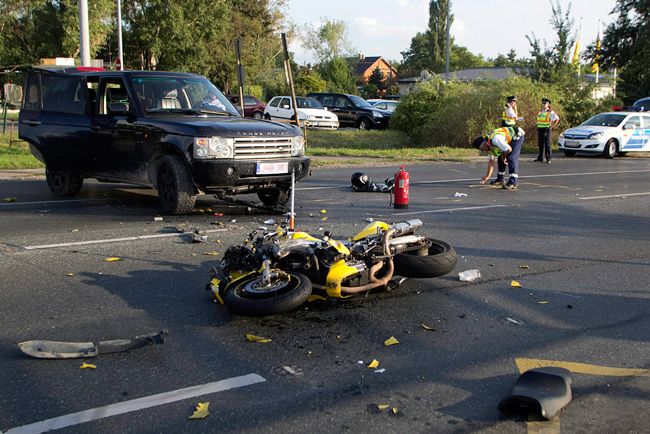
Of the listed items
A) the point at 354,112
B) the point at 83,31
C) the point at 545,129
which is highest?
the point at 83,31

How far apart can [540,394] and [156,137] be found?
7051 mm

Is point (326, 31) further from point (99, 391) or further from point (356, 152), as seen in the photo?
point (99, 391)

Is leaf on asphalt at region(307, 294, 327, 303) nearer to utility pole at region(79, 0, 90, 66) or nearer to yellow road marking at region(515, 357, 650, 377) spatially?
yellow road marking at region(515, 357, 650, 377)

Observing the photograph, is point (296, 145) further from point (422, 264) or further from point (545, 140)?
point (545, 140)

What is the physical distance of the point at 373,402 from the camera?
3.82 metres

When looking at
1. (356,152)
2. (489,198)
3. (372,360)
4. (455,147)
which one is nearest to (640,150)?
(455,147)

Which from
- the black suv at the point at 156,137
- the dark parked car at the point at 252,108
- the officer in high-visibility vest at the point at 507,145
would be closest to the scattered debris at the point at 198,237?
the black suv at the point at 156,137

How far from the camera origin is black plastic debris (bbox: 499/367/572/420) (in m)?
3.63

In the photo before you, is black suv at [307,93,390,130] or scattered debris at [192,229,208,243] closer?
scattered debris at [192,229,208,243]

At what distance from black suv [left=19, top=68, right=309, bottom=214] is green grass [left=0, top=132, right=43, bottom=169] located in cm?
461

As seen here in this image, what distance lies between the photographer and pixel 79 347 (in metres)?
4.45

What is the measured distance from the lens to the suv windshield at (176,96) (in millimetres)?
9992

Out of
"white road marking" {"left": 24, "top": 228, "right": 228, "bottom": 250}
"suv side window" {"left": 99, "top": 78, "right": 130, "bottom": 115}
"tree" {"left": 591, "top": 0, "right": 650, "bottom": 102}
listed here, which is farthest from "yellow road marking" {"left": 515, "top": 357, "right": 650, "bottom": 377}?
→ "tree" {"left": 591, "top": 0, "right": 650, "bottom": 102}

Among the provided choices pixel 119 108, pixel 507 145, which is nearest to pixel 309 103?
pixel 507 145
